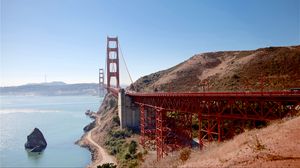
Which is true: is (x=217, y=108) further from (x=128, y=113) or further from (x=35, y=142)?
(x=35, y=142)

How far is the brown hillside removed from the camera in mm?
48941

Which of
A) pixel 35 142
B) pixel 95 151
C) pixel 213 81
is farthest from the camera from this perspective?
pixel 213 81

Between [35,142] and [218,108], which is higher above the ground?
[218,108]

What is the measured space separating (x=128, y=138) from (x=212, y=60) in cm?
5303

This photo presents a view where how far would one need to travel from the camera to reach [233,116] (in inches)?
871

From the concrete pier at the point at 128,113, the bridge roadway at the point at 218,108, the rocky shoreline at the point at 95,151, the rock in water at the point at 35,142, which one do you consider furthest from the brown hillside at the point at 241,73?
the rock in water at the point at 35,142

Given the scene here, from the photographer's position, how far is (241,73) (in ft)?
213

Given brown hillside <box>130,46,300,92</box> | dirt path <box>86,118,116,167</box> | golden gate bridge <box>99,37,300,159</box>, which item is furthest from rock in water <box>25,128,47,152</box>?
brown hillside <box>130,46,300,92</box>

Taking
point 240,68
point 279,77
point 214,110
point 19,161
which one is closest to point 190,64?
point 240,68

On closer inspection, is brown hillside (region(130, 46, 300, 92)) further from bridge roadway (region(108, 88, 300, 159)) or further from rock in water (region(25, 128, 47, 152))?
rock in water (region(25, 128, 47, 152))

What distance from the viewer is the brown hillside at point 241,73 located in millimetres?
48941

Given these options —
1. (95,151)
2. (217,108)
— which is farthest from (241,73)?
(217,108)

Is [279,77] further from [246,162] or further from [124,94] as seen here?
[246,162]

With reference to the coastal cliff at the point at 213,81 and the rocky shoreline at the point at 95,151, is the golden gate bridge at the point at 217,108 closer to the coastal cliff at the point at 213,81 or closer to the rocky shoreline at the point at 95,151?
the coastal cliff at the point at 213,81
